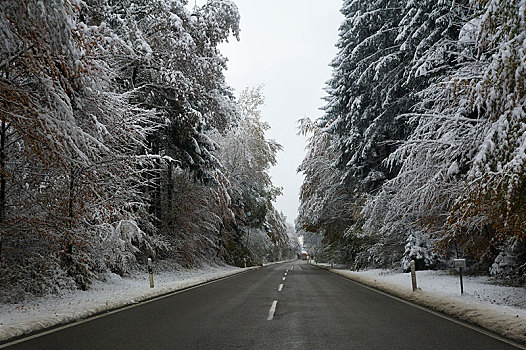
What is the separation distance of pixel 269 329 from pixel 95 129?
26.0 feet

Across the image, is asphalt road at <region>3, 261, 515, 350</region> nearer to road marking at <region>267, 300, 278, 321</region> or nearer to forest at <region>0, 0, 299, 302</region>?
road marking at <region>267, 300, 278, 321</region>

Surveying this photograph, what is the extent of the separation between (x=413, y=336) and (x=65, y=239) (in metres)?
8.59

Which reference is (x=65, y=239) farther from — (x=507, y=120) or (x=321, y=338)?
(x=507, y=120)

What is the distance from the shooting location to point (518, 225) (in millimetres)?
7457

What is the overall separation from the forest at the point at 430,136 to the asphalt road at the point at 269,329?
2.21 meters

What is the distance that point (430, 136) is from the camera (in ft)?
43.0

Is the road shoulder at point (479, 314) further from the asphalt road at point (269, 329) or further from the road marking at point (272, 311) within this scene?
the road marking at point (272, 311)

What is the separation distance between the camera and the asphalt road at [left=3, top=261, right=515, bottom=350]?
5.82 m

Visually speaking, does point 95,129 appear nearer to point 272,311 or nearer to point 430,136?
point 272,311

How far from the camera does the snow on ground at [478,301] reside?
6.69 meters

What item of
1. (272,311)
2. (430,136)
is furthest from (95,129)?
(430,136)

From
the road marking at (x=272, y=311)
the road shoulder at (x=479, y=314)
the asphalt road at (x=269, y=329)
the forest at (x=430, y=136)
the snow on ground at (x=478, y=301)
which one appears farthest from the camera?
the road marking at (x=272, y=311)

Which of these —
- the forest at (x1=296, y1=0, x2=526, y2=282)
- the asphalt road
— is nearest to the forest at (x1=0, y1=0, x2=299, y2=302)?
the asphalt road

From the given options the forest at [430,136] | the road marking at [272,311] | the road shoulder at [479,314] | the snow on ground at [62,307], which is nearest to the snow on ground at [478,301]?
the road shoulder at [479,314]
